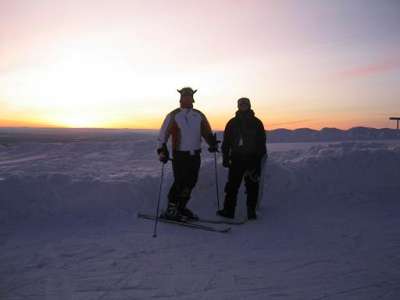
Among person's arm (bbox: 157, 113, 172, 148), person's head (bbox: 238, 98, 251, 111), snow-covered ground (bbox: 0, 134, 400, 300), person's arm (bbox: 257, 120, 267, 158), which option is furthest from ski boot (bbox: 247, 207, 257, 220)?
person's arm (bbox: 157, 113, 172, 148)

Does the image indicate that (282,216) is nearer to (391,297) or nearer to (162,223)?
(162,223)

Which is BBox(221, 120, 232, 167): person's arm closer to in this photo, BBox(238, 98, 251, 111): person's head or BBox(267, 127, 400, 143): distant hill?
BBox(238, 98, 251, 111): person's head

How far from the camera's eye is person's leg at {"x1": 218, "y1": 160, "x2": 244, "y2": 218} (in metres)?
6.86

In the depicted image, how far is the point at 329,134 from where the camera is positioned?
28.0m

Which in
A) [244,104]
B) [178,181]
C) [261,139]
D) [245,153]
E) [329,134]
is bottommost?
[178,181]

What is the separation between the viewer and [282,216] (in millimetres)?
6988

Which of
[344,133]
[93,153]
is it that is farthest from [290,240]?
[344,133]

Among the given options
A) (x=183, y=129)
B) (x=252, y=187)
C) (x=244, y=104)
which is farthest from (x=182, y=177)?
(x=244, y=104)

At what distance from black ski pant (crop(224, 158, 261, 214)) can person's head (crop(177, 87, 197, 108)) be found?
1214 millimetres

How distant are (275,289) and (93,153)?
1261 centimetres

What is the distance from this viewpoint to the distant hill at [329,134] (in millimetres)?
25947

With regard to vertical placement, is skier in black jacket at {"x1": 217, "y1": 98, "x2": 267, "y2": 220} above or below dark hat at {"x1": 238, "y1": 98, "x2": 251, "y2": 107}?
below

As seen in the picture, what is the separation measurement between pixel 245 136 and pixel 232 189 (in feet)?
3.00

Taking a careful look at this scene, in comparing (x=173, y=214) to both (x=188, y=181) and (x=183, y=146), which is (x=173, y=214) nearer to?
(x=188, y=181)
